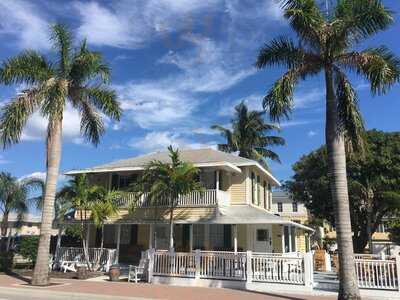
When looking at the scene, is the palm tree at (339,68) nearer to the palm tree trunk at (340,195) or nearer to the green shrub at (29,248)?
the palm tree trunk at (340,195)

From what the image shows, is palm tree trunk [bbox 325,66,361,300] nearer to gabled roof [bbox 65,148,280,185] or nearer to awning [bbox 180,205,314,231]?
awning [bbox 180,205,314,231]

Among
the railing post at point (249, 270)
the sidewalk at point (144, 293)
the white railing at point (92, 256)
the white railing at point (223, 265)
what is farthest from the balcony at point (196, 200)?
the sidewalk at point (144, 293)

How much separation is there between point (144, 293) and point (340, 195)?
715cm

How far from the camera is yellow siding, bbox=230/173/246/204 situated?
24.4m

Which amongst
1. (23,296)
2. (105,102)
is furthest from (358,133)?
(23,296)

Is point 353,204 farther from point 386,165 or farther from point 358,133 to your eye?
point 358,133

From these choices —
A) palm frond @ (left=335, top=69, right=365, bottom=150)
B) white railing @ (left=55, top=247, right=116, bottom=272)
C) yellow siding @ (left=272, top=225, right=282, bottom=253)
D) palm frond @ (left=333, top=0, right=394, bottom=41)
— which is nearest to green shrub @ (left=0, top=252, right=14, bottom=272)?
white railing @ (left=55, top=247, right=116, bottom=272)

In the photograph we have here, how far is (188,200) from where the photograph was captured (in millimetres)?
23719

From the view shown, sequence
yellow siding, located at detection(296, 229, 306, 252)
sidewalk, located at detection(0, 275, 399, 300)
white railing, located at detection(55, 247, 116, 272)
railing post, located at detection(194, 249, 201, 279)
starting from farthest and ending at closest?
yellow siding, located at detection(296, 229, 306, 252) < white railing, located at detection(55, 247, 116, 272) < railing post, located at detection(194, 249, 201, 279) < sidewalk, located at detection(0, 275, 399, 300)

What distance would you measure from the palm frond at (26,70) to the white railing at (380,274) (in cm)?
1414

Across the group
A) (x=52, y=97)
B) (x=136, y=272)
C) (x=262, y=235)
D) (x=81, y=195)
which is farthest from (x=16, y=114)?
(x=262, y=235)

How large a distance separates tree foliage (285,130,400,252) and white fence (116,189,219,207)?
443 inches

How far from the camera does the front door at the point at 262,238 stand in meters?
24.3

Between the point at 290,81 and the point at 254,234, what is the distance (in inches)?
475
